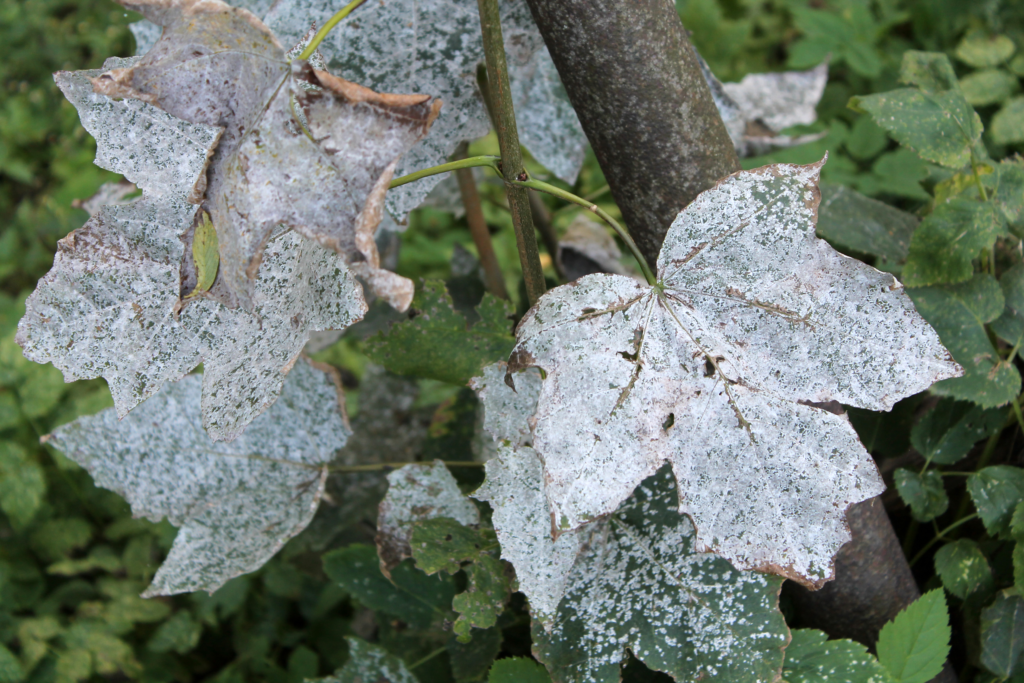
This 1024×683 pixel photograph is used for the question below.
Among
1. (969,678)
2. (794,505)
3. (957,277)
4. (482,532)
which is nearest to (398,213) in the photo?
(482,532)

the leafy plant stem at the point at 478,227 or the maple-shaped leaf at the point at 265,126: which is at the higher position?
the maple-shaped leaf at the point at 265,126

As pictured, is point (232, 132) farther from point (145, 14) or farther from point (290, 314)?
point (290, 314)

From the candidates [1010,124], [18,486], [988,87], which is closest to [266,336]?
[18,486]

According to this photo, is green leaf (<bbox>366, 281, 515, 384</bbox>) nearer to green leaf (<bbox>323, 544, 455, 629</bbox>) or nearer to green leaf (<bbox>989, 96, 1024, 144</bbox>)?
green leaf (<bbox>323, 544, 455, 629</bbox>)

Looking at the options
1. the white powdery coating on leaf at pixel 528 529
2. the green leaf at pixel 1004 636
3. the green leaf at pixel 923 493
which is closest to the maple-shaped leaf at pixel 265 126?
the white powdery coating on leaf at pixel 528 529

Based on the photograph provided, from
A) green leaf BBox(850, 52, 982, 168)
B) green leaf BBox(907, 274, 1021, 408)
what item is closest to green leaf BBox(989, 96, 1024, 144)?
green leaf BBox(850, 52, 982, 168)

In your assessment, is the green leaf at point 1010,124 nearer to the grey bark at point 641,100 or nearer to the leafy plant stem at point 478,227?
the grey bark at point 641,100

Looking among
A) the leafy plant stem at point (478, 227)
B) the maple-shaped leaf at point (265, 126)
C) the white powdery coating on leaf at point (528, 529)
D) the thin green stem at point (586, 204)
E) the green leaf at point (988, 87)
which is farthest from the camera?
the green leaf at point (988, 87)
